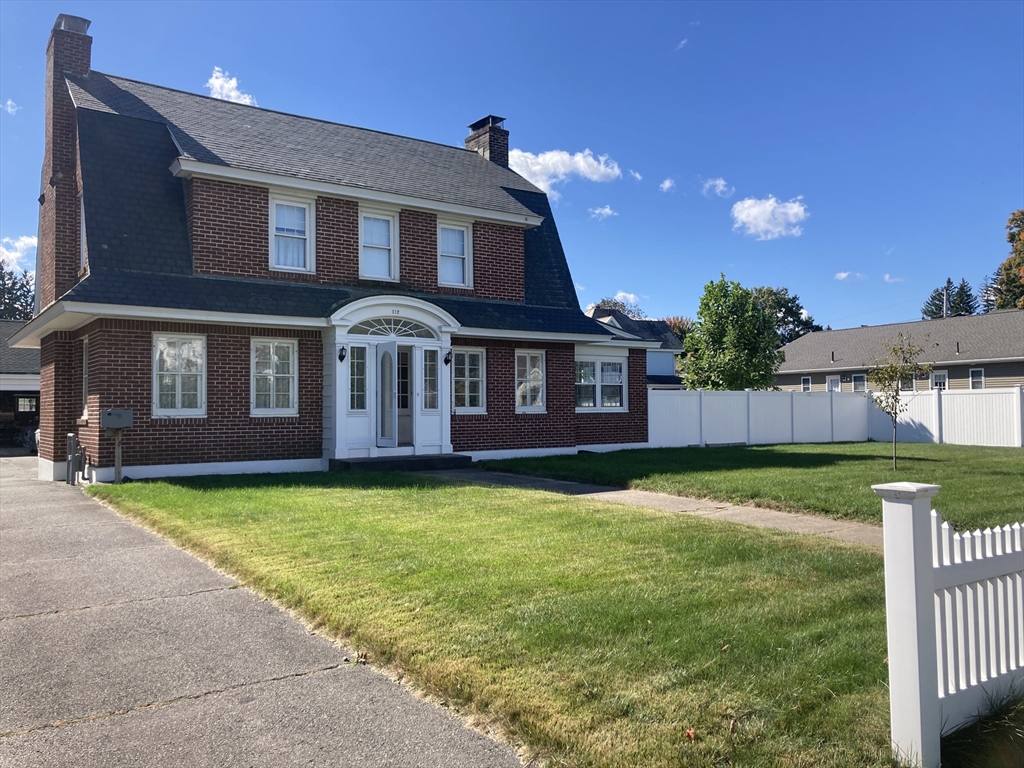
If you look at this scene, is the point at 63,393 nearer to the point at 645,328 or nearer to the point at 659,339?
the point at 659,339

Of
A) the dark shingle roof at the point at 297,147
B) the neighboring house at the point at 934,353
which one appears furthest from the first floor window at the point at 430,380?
the neighboring house at the point at 934,353

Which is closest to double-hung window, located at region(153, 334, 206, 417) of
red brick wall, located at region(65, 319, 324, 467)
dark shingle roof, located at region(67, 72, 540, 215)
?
red brick wall, located at region(65, 319, 324, 467)

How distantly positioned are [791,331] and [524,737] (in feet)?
276

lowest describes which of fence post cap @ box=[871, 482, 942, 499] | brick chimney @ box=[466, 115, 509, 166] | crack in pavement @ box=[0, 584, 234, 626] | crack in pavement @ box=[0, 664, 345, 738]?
crack in pavement @ box=[0, 664, 345, 738]

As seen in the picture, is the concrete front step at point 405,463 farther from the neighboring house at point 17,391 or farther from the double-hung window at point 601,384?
the neighboring house at point 17,391

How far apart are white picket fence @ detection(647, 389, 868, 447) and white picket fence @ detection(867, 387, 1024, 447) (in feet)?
4.41

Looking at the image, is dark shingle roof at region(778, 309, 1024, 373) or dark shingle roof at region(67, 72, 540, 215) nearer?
dark shingle roof at region(67, 72, 540, 215)

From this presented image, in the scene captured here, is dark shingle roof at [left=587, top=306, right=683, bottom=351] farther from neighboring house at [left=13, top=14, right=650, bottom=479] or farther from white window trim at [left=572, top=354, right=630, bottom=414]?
neighboring house at [left=13, top=14, right=650, bottom=479]

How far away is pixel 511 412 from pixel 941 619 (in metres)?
15.6

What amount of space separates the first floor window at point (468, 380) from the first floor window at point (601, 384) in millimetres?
3679

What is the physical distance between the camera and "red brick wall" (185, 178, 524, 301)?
15953 mm

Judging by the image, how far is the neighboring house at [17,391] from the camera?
30031 mm

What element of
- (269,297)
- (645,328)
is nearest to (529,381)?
(269,297)

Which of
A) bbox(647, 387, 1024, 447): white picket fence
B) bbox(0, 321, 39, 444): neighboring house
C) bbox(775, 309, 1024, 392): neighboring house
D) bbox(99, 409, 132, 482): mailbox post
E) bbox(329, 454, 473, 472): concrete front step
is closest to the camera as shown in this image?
bbox(99, 409, 132, 482): mailbox post
